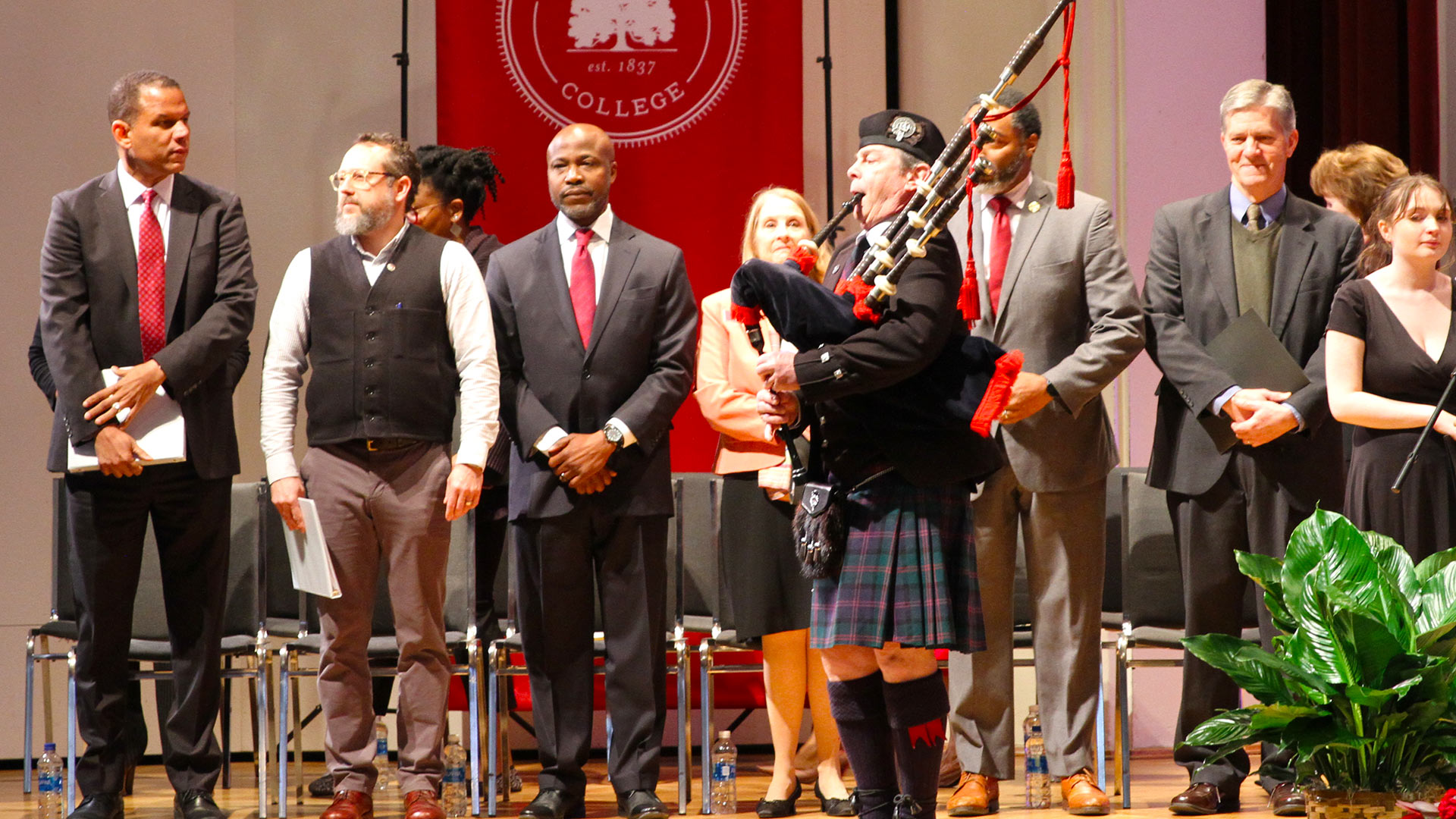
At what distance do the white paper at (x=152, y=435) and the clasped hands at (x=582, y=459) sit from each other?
978mm

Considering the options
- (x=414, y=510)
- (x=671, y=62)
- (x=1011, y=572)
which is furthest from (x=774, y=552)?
(x=671, y=62)

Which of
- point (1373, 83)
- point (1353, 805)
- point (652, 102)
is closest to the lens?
point (1353, 805)

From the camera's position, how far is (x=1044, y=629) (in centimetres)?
430

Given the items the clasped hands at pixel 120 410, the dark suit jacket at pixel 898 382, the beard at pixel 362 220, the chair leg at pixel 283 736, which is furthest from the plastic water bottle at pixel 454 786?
the dark suit jacket at pixel 898 382

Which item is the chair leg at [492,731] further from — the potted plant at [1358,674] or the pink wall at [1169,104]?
the pink wall at [1169,104]

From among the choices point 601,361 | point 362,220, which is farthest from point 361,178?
point 601,361

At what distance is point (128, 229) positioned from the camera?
418cm

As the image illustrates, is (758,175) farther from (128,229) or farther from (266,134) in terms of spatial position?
(128,229)

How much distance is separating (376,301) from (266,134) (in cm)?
208

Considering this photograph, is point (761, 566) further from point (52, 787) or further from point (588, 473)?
point (52, 787)

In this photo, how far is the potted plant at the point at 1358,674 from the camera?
116 inches

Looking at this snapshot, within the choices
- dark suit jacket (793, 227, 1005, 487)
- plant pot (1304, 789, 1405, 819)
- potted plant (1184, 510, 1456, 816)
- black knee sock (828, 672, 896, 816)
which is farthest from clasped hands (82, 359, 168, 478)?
plant pot (1304, 789, 1405, 819)

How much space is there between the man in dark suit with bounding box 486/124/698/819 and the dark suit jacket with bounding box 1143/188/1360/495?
4.41 ft

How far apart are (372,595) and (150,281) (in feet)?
3.40
